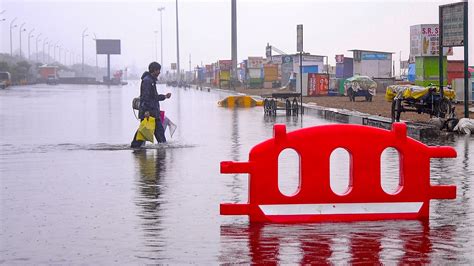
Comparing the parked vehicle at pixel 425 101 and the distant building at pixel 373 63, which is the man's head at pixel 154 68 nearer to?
the parked vehicle at pixel 425 101

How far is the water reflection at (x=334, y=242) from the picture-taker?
7.32 metres

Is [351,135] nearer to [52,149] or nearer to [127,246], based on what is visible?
[127,246]

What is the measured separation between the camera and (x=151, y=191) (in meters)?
11.5

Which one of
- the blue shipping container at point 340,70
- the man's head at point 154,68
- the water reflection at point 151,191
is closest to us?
the water reflection at point 151,191

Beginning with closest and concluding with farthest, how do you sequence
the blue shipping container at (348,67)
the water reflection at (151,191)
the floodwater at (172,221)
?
the floodwater at (172,221), the water reflection at (151,191), the blue shipping container at (348,67)

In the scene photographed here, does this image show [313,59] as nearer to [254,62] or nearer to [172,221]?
[254,62]

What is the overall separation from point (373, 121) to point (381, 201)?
1585 centimetres

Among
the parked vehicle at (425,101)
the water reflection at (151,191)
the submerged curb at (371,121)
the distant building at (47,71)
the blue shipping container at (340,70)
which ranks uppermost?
the distant building at (47,71)

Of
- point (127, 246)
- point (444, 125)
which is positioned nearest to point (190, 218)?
point (127, 246)

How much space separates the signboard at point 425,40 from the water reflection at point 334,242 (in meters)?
29.5

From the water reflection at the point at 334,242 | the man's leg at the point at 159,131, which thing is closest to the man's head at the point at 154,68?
the man's leg at the point at 159,131

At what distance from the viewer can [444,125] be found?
71.2ft

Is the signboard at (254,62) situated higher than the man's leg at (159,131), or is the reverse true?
the signboard at (254,62)

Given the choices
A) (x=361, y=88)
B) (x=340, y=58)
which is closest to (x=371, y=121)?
(x=361, y=88)
